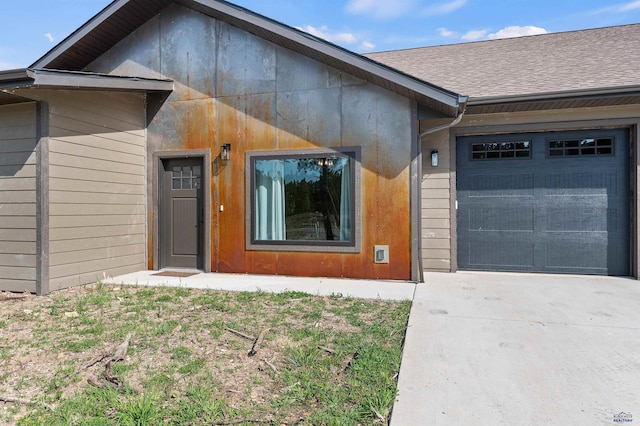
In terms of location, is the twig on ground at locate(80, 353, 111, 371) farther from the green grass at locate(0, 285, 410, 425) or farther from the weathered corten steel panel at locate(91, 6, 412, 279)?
the weathered corten steel panel at locate(91, 6, 412, 279)

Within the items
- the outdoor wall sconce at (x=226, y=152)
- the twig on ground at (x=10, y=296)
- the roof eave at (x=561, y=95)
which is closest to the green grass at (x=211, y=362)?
the twig on ground at (x=10, y=296)

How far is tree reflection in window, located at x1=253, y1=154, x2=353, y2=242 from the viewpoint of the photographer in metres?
5.67

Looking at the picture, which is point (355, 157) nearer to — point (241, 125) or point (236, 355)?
point (241, 125)

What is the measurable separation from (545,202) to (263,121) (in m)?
4.74

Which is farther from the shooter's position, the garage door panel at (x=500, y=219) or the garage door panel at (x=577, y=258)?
the garage door panel at (x=500, y=219)

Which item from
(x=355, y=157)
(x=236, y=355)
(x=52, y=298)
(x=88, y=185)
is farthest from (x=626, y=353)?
(x=88, y=185)

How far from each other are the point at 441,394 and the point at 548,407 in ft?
1.88

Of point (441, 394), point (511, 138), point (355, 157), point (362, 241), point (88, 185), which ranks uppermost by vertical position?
point (511, 138)

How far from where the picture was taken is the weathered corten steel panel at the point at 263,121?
5.44 m

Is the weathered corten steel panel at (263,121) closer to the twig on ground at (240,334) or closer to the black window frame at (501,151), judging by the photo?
the black window frame at (501,151)

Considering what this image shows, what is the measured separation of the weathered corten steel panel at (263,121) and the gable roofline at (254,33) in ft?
0.45

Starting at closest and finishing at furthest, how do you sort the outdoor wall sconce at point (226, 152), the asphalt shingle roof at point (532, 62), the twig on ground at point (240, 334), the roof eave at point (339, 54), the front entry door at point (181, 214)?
the twig on ground at point (240, 334)
the roof eave at point (339, 54)
the asphalt shingle roof at point (532, 62)
the outdoor wall sconce at point (226, 152)
the front entry door at point (181, 214)

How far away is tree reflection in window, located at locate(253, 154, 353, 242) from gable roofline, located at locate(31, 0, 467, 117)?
1.31 metres

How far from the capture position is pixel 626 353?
2.81 meters
